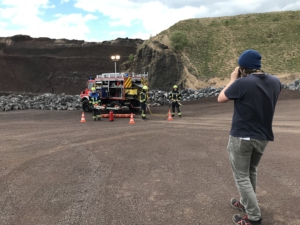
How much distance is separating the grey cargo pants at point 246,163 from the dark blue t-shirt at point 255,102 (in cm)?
10

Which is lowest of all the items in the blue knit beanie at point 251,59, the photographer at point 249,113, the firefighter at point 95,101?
the firefighter at point 95,101

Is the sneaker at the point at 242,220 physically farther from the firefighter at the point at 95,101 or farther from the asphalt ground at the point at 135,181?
the firefighter at the point at 95,101

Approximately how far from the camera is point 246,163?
132 inches

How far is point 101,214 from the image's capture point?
3.99 m

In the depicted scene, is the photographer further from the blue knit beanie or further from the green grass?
the green grass

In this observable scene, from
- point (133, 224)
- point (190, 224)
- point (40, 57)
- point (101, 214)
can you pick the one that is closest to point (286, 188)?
point (190, 224)

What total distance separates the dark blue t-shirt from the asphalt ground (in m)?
1.36

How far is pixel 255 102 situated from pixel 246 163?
2.56 feet

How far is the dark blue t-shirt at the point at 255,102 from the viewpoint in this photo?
3172 mm

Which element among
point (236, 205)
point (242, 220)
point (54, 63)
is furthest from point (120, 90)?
point (54, 63)

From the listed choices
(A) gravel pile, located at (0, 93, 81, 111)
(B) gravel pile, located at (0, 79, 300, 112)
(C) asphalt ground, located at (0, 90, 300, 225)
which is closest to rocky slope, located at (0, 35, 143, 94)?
(B) gravel pile, located at (0, 79, 300, 112)

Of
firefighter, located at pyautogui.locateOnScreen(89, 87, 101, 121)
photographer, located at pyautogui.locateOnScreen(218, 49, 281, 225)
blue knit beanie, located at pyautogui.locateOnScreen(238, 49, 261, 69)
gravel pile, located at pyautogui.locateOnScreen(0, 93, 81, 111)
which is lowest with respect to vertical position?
gravel pile, located at pyautogui.locateOnScreen(0, 93, 81, 111)

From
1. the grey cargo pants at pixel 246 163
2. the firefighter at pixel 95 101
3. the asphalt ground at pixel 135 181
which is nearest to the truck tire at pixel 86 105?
the firefighter at pixel 95 101

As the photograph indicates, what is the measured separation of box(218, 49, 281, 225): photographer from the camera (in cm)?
318
